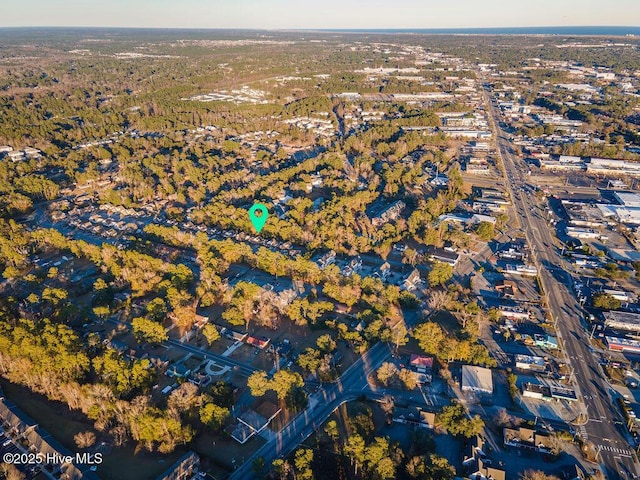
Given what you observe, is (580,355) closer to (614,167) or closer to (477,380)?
(477,380)

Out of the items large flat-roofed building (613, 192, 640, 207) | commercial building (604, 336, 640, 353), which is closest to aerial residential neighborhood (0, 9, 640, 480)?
commercial building (604, 336, 640, 353)

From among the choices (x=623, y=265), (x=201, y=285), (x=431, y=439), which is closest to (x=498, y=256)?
(x=623, y=265)

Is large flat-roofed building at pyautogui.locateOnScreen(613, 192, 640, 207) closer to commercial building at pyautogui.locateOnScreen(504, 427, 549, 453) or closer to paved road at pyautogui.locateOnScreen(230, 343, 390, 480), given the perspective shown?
commercial building at pyautogui.locateOnScreen(504, 427, 549, 453)

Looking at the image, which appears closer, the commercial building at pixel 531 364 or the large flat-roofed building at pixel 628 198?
the commercial building at pixel 531 364

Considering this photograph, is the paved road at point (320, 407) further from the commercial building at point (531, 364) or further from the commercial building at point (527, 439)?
the commercial building at point (531, 364)

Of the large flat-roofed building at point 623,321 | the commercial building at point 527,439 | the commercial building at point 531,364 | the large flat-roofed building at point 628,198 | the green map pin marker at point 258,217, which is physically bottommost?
the commercial building at point 527,439

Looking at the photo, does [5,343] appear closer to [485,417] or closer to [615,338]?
[485,417]

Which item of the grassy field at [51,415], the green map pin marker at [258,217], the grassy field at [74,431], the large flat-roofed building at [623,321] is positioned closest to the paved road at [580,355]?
the large flat-roofed building at [623,321]
